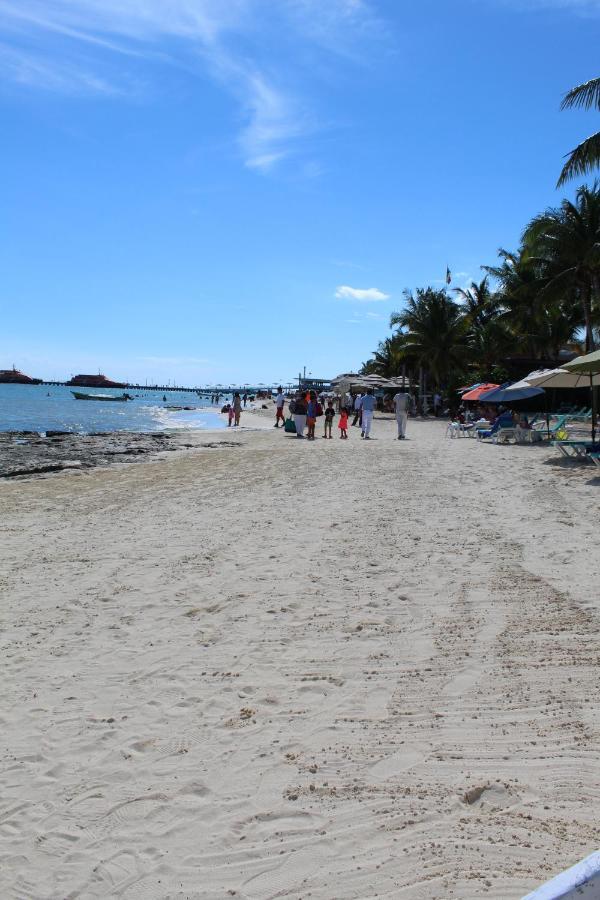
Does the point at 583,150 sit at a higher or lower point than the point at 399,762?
higher

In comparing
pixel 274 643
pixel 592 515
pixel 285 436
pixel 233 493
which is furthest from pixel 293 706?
pixel 285 436

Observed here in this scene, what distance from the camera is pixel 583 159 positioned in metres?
16.8

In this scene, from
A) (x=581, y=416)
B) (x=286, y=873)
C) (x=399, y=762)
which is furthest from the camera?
(x=581, y=416)

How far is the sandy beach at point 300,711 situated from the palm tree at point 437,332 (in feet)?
106

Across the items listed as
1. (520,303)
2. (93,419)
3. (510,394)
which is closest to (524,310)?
(520,303)

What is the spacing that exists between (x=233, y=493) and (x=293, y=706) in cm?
706

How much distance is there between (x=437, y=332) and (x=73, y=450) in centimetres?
2377

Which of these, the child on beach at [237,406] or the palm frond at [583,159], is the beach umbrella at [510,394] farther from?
the child on beach at [237,406]

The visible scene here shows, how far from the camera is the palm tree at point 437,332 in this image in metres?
38.8

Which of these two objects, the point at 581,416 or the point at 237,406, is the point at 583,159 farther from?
the point at 237,406

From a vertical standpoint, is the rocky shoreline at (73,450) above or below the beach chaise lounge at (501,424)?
below

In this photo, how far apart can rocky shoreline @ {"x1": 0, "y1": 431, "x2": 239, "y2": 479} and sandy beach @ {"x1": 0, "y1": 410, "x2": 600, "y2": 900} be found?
8.89 m

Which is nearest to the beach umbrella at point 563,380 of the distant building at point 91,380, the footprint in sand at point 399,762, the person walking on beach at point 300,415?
the person walking on beach at point 300,415

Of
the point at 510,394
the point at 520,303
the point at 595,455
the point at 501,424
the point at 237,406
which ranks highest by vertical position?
the point at 520,303
